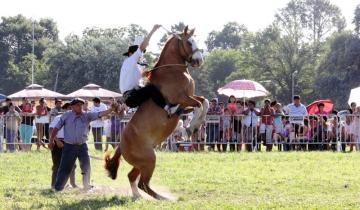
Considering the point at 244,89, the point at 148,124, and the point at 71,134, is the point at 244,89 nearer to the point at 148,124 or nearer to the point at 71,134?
the point at 71,134

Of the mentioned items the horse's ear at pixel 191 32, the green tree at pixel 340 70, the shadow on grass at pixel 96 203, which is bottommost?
the shadow on grass at pixel 96 203

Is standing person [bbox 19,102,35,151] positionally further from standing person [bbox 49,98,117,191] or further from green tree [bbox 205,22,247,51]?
green tree [bbox 205,22,247,51]

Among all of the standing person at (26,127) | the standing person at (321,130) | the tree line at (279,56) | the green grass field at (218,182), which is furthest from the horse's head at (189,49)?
the tree line at (279,56)

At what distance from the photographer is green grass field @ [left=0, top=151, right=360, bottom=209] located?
32.8 ft

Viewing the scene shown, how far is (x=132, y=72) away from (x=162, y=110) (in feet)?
2.67

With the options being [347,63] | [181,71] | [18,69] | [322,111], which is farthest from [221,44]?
[181,71]

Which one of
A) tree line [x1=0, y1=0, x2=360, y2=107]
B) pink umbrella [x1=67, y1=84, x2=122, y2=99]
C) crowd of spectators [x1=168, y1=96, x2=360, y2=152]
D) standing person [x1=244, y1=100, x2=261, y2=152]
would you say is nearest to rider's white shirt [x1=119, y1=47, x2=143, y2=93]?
crowd of spectators [x1=168, y1=96, x2=360, y2=152]

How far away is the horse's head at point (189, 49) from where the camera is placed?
11297 mm

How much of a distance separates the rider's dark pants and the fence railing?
10.9 m

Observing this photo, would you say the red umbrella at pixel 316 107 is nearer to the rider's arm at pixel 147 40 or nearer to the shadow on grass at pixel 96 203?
the rider's arm at pixel 147 40

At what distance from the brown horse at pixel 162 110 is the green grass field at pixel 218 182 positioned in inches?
26.7

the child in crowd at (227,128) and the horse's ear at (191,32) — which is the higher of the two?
the horse's ear at (191,32)

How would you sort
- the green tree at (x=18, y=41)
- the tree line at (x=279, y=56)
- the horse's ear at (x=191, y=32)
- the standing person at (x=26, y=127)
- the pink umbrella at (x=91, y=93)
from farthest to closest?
1. the green tree at (x=18, y=41)
2. the tree line at (x=279, y=56)
3. the pink umbrella at (x=91, y=93)
4. the standing person at (x=26, y=127)
5. the horse's ear at (x=191, y=32)

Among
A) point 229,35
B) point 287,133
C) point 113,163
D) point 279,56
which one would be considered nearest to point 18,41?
point 279,56
